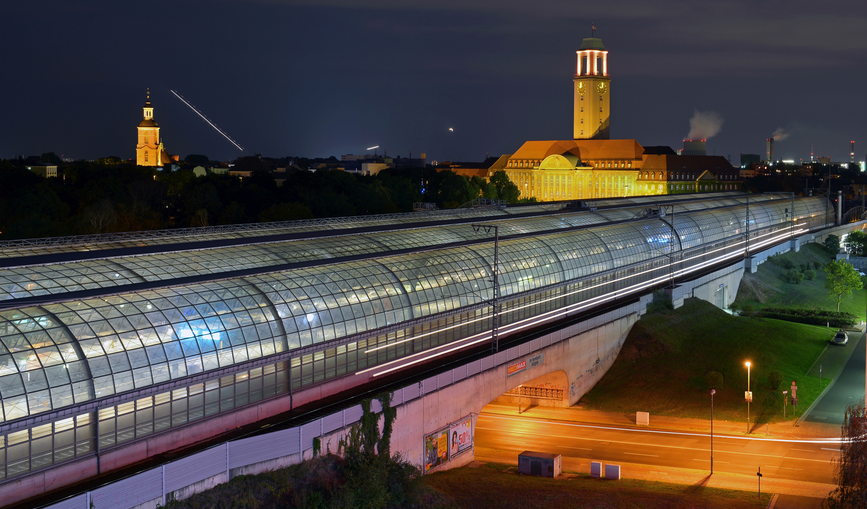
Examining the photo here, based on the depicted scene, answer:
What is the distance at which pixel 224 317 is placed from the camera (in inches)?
1478

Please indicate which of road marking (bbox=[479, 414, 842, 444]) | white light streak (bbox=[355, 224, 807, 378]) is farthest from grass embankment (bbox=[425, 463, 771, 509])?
road marking (bbox=[479, 414, 842, 444])

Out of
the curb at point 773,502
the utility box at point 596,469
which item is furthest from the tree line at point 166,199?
the curb at point 773,502

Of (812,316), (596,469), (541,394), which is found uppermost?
(812,316)

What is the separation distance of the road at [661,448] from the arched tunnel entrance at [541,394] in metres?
3.71

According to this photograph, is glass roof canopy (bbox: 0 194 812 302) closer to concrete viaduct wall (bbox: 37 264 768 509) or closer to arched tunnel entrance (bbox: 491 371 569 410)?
concrete viaduct wall (bbox: 37 264 768 509)

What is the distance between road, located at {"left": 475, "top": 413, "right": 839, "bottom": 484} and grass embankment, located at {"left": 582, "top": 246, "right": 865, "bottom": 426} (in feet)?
15.8

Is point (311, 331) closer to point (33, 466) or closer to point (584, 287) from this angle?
point (33, 466)

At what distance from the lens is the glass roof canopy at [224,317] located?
30141 mm

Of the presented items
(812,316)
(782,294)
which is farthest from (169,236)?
(782,294)

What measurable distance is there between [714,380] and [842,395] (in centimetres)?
1071

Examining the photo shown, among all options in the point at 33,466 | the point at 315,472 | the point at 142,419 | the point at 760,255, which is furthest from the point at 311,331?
the point at 760,255

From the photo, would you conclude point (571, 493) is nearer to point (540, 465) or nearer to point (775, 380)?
point (540, 465)

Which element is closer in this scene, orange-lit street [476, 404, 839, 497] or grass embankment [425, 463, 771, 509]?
grass embankment [425, 463, 771, 509]

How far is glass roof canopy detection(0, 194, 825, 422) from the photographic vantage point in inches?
1187
